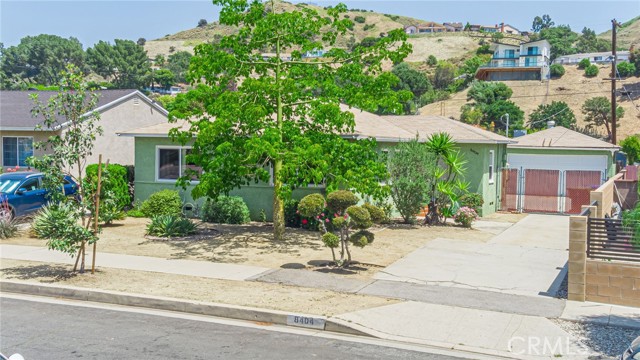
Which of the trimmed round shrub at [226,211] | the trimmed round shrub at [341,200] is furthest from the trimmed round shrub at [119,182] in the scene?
the trimmed round shrub at [341,200]

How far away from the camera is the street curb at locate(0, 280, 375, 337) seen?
10.5m

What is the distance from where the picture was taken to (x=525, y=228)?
22344 mm

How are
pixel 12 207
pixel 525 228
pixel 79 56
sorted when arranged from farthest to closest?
pixel 79 56, pixel 525 228, pixel 12 207

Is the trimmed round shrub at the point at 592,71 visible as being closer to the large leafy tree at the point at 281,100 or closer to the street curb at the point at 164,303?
the large leafy tree at the point at 281,100

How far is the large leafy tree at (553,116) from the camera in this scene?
82250 mm

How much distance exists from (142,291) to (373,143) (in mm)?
8424

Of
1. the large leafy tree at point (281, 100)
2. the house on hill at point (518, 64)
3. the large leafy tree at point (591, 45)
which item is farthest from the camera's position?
the large leafy tree at point (591, 45)

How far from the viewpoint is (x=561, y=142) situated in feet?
99.5

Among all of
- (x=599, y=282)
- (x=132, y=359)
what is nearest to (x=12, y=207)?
(x=132, y=359)

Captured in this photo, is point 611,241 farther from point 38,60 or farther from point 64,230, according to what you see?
point 38,60

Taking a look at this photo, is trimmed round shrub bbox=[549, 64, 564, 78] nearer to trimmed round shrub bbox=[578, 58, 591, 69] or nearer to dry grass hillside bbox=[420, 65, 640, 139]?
dry grass hillside bbox=[420, 65, 640, 139]

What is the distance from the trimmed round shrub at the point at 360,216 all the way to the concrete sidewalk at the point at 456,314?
4.01ft

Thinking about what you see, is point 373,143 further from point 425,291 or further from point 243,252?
point 425,291

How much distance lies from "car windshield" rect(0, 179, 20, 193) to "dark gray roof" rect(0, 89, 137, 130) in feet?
20.7
